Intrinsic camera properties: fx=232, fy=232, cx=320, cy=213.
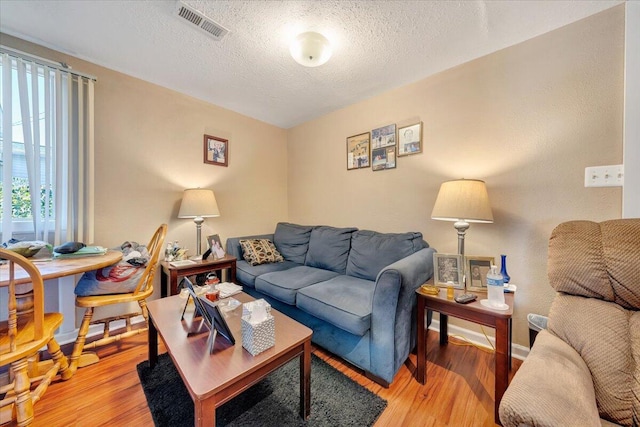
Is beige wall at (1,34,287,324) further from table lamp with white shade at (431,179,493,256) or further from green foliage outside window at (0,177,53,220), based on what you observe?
table lamp with white shade at (431,179,493,256)

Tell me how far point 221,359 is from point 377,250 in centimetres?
146

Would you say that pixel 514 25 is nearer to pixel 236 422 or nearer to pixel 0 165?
pixel 236 422

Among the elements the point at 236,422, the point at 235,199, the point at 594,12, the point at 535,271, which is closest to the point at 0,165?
the point at 235,199

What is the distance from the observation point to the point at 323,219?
301cm

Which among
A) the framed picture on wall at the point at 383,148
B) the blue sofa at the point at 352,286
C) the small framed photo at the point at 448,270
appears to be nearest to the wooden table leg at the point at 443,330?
the blue sofa at the point at 352,286

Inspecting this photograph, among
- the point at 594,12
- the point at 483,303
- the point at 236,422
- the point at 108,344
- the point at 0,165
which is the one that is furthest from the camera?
the point at 108,344

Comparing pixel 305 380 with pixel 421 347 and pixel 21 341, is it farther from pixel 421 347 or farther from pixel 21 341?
pixel 21 341

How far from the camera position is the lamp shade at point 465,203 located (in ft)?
5.02

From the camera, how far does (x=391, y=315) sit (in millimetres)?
1368

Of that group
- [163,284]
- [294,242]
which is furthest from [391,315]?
[163,284]

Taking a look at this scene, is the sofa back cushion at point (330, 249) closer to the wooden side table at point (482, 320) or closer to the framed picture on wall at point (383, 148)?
the framed picture on wall at point (383, 148)

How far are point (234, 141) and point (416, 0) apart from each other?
2.27m

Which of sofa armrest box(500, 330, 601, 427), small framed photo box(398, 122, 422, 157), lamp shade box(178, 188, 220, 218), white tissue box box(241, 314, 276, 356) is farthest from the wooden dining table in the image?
small framed photo box(398, 122, 422, 157)

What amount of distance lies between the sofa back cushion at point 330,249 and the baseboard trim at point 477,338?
39.4 inches
